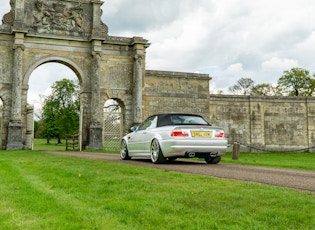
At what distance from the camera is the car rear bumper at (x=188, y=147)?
31.6 ft

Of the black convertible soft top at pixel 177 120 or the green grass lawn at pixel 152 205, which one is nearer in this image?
the green grass lawn at pixel 152 205

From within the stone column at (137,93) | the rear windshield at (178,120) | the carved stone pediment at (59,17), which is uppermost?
the carved stone pediment at (59,17)

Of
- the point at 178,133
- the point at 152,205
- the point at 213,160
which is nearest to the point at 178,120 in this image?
the point at 178,133

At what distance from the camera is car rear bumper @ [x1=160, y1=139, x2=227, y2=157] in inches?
379

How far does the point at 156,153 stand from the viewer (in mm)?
10195

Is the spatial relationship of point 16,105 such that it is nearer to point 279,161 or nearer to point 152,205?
point 279,161

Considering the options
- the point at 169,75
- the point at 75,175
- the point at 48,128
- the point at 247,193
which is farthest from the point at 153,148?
the point at 48,128

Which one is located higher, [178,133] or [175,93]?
[175,93]

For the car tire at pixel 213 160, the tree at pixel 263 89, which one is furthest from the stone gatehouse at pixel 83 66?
the tree at pixel 263 89

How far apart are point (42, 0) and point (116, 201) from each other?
2168 cm

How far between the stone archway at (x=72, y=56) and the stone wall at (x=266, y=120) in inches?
249

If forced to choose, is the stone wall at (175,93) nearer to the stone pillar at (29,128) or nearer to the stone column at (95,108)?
A: the stone column at (95,108)

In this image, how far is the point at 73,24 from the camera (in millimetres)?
23969

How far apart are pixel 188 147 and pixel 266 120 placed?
17.8m
